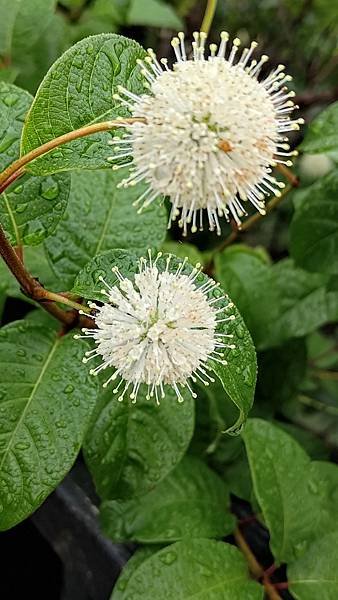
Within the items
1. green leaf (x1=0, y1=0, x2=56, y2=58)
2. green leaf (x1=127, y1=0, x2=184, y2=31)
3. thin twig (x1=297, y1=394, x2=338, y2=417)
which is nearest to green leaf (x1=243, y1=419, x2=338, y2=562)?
thin twig (x1=297, y1=394, x2=338, y2=417)

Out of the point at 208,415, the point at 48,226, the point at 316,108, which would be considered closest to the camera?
the point at 48,226

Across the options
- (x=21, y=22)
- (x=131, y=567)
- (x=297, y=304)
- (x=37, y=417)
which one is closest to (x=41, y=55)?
(x=21, y=22)

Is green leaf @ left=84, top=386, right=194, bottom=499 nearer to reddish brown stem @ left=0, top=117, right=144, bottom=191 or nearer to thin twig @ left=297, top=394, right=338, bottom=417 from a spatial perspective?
reddish brown stem @ left=0, top=117, right=144, bottom=191

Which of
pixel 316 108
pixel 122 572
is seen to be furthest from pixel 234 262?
pixel 316 108

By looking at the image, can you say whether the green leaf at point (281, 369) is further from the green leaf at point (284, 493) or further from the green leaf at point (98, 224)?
the green leaf at point (98, 224)

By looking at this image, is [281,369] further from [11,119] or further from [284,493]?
[11,119]

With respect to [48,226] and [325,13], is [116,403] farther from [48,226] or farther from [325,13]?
[325,13]

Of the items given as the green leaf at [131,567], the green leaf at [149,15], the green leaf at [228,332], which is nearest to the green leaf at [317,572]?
the green leaf at [131,567]

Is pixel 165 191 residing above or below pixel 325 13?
below
